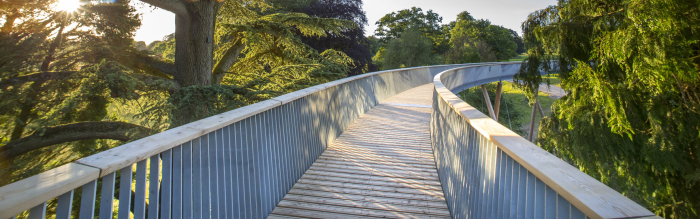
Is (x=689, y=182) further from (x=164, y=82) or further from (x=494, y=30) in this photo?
(x=494, y=30)

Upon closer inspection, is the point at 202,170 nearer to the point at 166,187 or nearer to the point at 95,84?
the point at 166,187

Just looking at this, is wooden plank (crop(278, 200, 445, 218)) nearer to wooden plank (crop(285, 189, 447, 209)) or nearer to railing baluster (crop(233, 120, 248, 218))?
wooden plank (crop(285, 189, 447, 209))

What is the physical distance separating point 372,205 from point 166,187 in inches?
83.7

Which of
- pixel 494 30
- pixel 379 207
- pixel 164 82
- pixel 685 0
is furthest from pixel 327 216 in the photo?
pixel 494 30

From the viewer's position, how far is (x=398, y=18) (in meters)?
75.2

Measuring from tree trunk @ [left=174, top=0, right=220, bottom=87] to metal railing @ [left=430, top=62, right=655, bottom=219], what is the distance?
954 centimetres

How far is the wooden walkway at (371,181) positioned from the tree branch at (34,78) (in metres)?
6.14

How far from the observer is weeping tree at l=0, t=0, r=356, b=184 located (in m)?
7.63

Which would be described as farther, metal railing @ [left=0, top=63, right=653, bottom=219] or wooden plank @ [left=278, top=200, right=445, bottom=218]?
wooden plank @ [left=278, top=200, right=445, bottom=218]

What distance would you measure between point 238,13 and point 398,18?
62511 millimetres

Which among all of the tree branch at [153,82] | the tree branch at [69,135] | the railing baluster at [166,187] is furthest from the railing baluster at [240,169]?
the tree branch at [153,82]

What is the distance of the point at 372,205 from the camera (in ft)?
12.3

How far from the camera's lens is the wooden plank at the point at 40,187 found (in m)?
1.22

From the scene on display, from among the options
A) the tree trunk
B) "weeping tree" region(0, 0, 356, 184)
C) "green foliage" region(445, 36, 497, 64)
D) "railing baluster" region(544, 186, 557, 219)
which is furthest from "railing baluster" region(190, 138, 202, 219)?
"green foliage" region(445, 36, 497, 64)
